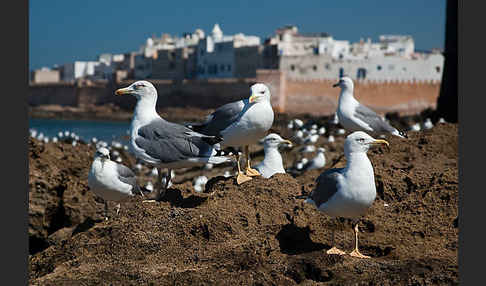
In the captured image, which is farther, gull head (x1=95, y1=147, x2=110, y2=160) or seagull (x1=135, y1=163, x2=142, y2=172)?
seagull (x1=135, y1=163, x2=142, y2=172)

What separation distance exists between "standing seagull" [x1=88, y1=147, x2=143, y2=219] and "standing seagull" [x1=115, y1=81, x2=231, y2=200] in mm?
543

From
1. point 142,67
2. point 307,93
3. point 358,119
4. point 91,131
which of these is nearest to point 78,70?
point 142,67

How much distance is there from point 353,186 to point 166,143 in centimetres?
122

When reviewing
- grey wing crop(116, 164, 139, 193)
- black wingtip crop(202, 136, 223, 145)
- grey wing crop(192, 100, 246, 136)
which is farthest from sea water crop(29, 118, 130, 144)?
black wingtip crop(202, 136, 223, 145)

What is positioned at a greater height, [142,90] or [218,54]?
[218,54]

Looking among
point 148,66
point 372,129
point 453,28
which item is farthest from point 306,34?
point 372,129

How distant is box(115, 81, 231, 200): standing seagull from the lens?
3904 mm

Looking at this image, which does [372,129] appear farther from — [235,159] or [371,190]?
[371,190]

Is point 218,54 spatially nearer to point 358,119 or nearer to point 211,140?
point 358,119

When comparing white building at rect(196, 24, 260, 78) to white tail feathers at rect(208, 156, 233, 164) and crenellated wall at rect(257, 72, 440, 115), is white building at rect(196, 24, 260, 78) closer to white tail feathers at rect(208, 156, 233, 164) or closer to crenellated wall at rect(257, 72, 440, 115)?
crenellated wall at rect(257, 72, 440, 115)

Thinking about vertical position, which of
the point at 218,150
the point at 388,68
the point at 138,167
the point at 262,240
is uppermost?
the point at 388,68

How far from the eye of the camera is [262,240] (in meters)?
3.27

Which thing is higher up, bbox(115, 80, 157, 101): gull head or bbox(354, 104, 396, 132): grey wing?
bbox(115, 80, 157, 101): gull head

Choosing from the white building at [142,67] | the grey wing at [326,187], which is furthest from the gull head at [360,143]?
the white building at [142,67]
